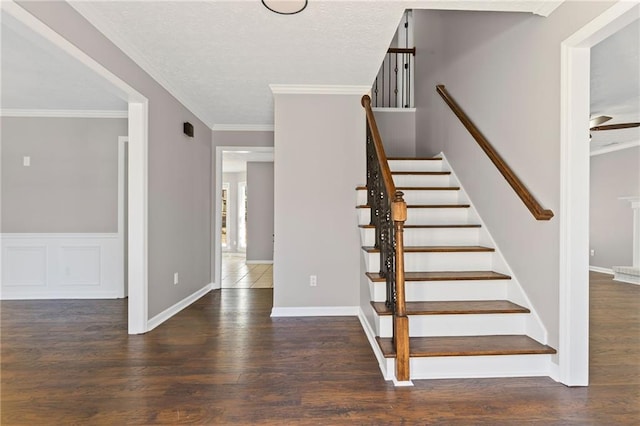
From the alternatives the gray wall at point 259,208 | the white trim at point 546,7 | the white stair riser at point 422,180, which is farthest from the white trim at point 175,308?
the white trim at point 546,7

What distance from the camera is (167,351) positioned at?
2.56m

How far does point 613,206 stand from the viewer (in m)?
6.30

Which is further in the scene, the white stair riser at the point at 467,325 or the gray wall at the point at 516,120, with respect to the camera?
the white stair riser at the point at 467,325

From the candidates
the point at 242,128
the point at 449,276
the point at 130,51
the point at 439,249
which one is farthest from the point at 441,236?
the point at 242,128

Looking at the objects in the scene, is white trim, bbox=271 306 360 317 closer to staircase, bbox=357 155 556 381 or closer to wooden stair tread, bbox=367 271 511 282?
staircase, bbox=357 155 556 381

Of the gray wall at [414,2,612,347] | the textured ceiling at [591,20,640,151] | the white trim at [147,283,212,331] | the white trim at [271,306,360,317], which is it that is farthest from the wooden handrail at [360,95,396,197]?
the white trim at [147,283,212,331]

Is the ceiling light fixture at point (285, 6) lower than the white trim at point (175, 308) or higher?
higher

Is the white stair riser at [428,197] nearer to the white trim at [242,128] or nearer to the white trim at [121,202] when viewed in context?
the white trim at [242,128]

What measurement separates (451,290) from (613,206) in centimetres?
597

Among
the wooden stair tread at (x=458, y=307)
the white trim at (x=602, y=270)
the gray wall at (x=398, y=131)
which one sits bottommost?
the white trim at (x=602, y=270)

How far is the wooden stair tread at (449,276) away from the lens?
99.5 inches

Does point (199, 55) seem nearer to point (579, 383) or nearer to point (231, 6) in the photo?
point (231, 6)

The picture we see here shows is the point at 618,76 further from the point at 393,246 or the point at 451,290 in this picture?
the point at 393,246

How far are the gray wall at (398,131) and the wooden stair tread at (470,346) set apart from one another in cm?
312
